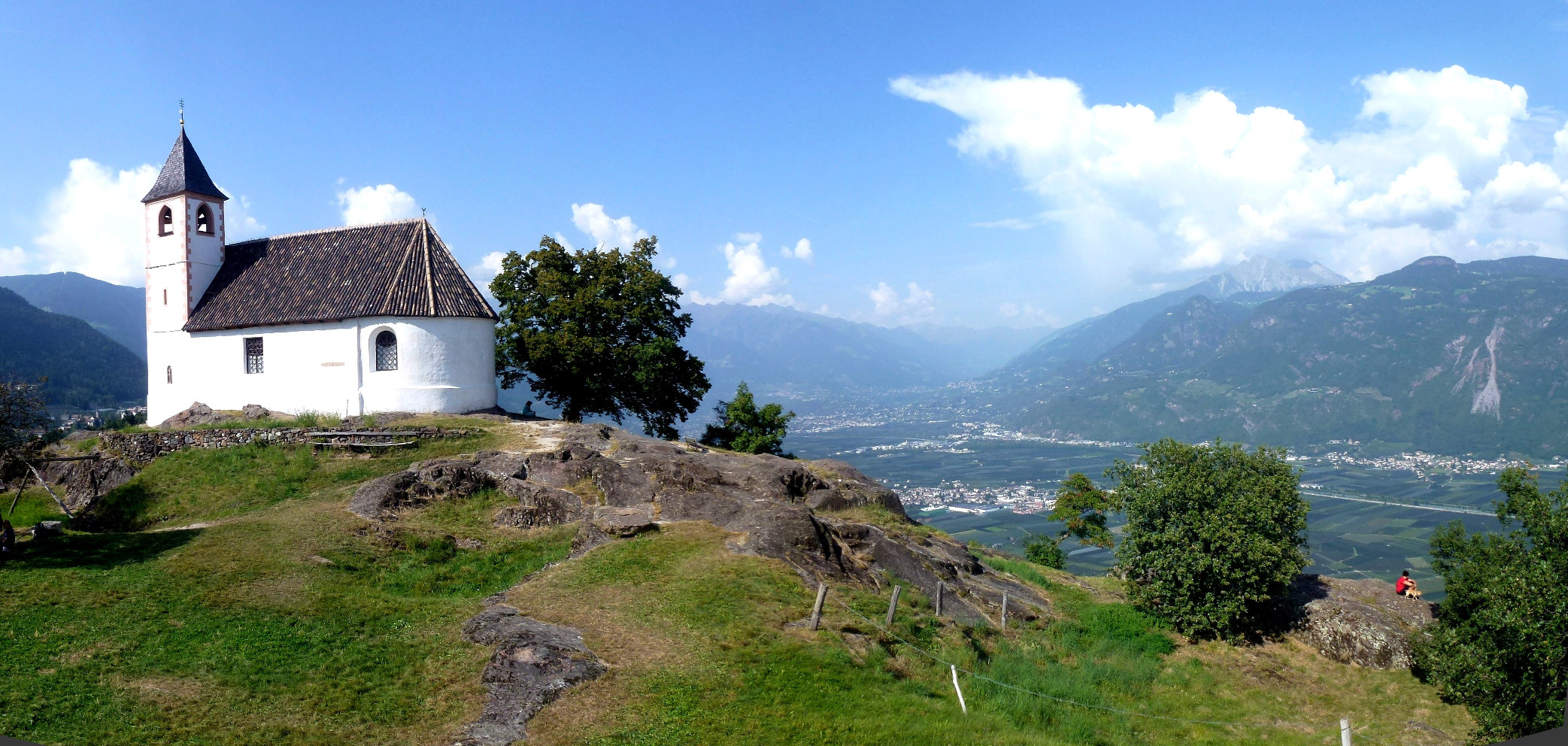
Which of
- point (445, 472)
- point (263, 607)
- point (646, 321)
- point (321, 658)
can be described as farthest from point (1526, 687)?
point (646, 321)

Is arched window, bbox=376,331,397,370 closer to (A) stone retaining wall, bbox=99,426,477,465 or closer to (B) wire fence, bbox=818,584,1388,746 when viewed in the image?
(A) stone retaining wall, bbox=99,426,477,465

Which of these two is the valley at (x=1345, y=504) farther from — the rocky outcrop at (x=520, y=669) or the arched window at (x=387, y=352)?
the rocky outcrop at (x=520, y=669)

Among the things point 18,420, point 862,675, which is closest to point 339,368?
point 18,420

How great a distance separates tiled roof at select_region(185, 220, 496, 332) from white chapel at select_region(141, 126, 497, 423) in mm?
65

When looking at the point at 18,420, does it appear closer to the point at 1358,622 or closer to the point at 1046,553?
the point at 1358,622

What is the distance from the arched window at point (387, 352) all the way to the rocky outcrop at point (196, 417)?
724 centimetres

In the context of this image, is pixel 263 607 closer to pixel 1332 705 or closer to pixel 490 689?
pixel 490 689

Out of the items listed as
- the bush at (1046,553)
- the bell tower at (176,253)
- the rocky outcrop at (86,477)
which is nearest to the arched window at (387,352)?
the rocky outcrop at (86,477)

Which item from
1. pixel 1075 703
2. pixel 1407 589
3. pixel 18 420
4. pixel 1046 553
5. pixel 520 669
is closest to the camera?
pixel 520 669

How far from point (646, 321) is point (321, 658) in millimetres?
28432

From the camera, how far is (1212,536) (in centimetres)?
2352

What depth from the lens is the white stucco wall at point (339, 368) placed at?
3475 cm

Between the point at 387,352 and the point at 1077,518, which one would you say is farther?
the point at 1077,518

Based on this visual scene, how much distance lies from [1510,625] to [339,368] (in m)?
40.8
